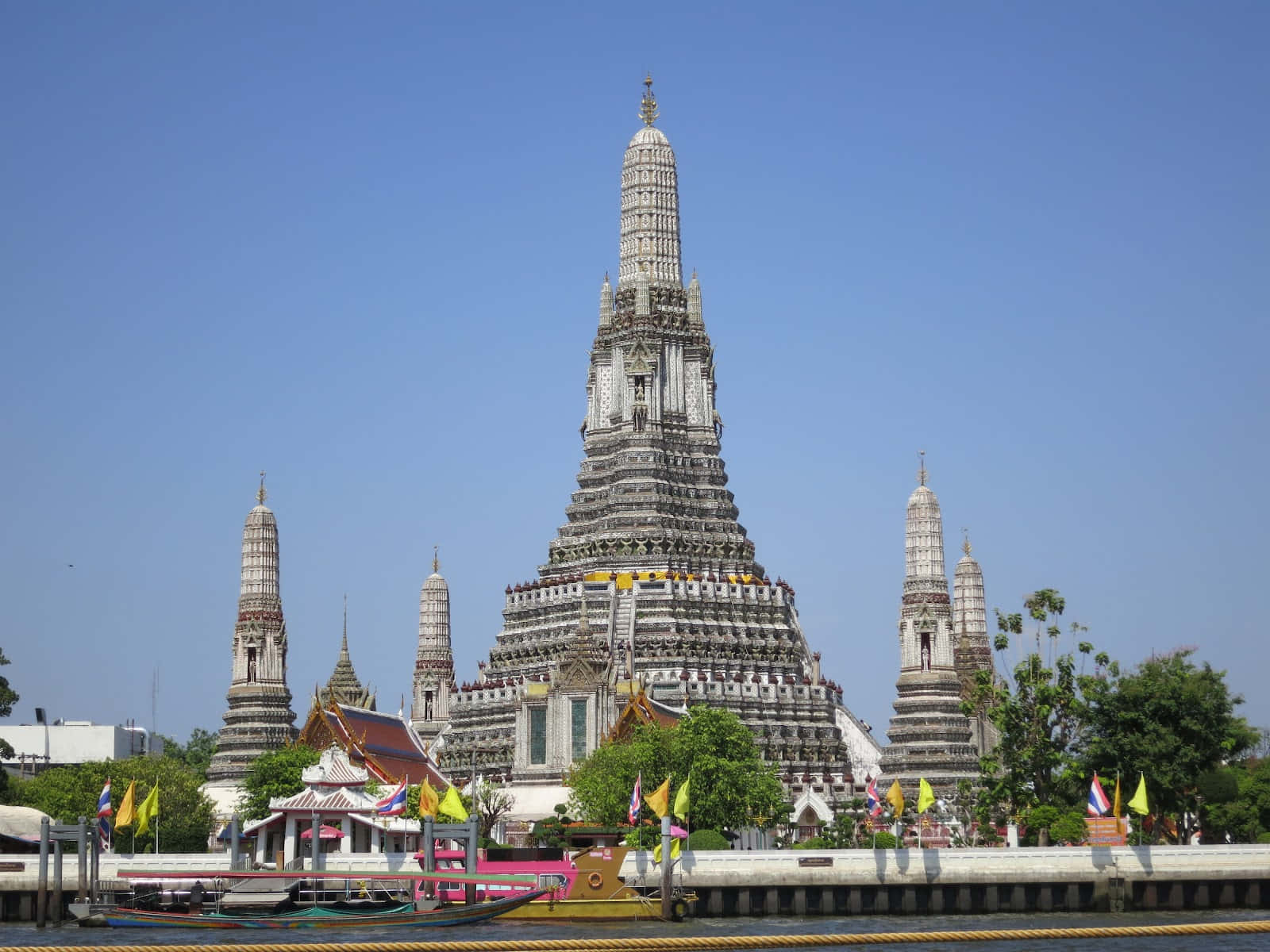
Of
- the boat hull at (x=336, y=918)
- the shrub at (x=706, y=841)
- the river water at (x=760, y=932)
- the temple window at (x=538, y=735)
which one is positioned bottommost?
the river water at (x=760, y=932)

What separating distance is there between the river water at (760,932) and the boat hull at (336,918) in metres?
0.28

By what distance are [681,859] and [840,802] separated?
34625mm

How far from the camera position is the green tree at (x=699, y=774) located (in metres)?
81.0

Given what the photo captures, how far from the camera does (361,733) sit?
99375mm

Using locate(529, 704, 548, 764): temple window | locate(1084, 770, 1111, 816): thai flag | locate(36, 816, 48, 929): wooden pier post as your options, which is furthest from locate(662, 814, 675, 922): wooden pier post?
locate(529, 704, 548, 764): temple window

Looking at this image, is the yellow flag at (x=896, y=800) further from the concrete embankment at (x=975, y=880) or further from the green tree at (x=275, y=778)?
the green tree at (x=275, y=778)

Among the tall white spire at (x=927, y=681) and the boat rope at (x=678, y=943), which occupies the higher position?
the tall white spire at (x=927, y=681)

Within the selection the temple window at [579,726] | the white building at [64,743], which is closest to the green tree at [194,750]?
the white building at [64,743]

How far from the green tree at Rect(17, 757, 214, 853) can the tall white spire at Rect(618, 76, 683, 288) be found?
36030mm

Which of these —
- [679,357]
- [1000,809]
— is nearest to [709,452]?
[679,357]

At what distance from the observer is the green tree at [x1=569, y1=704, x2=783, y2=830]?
266ft

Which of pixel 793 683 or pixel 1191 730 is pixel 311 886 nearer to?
pixel 1191 730

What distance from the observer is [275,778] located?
299 feet

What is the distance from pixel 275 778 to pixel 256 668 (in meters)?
23.6
